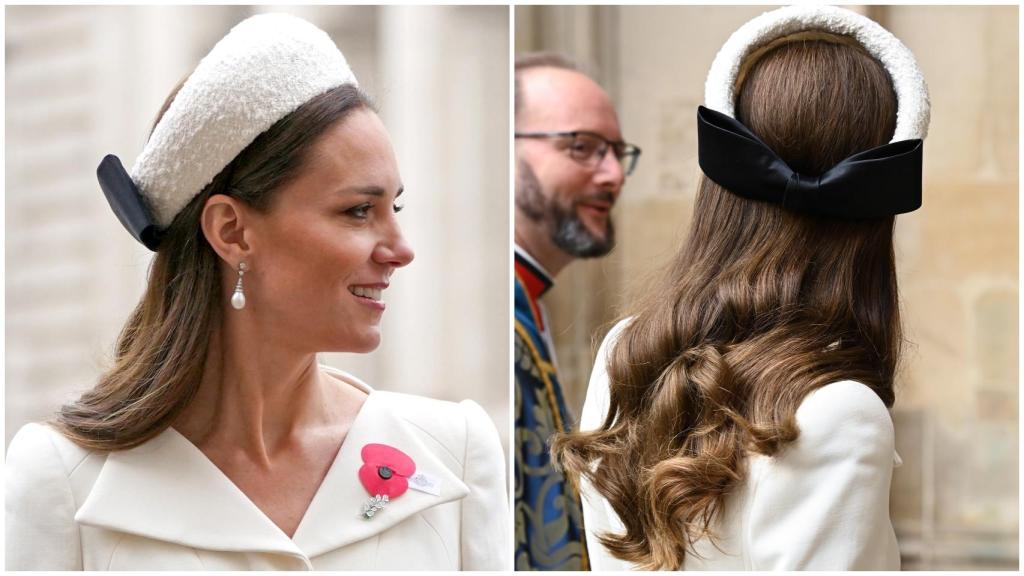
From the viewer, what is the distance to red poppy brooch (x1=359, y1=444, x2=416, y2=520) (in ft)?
8.48

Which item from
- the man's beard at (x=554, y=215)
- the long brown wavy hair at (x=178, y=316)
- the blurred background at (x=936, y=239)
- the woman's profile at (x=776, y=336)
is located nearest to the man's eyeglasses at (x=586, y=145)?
the man's beard at (x=554, y=215)

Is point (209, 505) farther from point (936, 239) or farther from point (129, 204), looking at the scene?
point (936, 239)

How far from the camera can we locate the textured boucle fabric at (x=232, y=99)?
2361 mm

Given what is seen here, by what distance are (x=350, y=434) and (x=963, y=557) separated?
134 inches

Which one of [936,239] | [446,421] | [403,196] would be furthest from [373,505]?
[936,239]

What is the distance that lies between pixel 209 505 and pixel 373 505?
0.34m

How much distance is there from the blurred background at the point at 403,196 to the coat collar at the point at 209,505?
Answer: 1067 mm

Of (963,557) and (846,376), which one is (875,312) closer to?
(846,376)

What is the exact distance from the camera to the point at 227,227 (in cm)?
245

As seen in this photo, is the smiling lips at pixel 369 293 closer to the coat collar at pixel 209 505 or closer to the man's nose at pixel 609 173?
the coat collar at pixel 209 505

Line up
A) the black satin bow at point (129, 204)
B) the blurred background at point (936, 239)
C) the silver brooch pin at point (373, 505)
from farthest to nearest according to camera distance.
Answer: the blurred background at point (936, 239), the silver brooch pin at point (373, 505), the black satin bow at point (129, 204)

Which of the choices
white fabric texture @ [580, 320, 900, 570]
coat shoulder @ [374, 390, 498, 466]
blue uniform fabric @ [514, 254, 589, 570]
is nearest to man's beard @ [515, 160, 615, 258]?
blue uniform fabric @ [514, 254, 589, 570]

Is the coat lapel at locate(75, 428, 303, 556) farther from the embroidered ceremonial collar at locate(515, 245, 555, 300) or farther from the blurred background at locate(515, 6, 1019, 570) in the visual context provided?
the blurred background at locate(515, 6, 1019, 570)

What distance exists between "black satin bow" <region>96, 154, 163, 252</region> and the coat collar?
1.36ft
